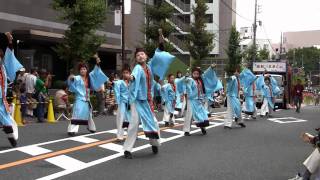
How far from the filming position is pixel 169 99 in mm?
17766

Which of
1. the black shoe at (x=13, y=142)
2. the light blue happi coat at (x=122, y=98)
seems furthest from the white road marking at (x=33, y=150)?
the light blue happi coat at (x=122, y=98)

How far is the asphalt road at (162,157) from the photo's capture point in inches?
312

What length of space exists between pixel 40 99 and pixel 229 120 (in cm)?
605

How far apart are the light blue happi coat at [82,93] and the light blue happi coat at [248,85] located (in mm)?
5923

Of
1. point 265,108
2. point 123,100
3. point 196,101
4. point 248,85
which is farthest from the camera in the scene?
point 265,108

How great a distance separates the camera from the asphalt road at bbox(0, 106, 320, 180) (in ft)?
26.0

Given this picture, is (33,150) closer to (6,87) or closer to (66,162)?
(6,87)

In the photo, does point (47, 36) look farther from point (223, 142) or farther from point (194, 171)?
point (194, 171)

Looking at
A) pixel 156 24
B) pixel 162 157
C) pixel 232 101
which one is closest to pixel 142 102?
pixel 162 157

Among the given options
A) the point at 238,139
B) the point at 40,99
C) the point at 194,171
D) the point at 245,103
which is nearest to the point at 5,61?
the point at 194,171

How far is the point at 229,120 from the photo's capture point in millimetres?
16156

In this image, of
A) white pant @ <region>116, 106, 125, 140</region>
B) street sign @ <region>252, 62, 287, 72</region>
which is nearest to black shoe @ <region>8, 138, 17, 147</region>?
white pant @ <region>116, 106, 125, 140</region>

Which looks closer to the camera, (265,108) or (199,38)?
(265,108)

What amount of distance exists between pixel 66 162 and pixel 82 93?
14.8 feet
